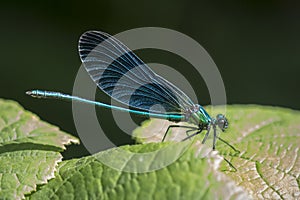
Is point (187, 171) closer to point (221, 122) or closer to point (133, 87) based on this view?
point (221, 122)

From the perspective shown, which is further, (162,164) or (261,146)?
(261,146)

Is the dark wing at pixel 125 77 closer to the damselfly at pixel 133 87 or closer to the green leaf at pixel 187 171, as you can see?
the damselfly at pixel 133 87

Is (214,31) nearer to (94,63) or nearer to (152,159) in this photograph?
(94,63)

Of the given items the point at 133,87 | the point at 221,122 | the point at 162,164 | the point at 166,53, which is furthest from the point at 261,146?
the point at 166,53

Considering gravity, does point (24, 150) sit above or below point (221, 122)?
below

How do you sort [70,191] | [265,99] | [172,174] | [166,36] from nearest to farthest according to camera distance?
[172,174]
[70,191]
[265,99]
[166,36]

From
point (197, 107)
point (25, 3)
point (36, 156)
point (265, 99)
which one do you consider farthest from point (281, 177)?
point (25, 3)

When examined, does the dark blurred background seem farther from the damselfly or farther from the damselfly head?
the damselfly head
